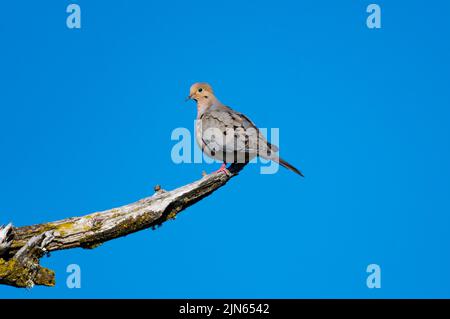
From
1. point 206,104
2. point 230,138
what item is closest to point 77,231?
point 230,138

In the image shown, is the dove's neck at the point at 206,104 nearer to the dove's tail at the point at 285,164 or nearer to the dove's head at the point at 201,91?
the dove's head at the point at 201,91

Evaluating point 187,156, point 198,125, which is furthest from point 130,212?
point 198,125

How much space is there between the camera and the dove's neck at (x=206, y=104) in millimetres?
15180

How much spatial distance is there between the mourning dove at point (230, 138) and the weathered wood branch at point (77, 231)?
906 millimetres

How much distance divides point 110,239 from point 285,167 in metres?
3.84

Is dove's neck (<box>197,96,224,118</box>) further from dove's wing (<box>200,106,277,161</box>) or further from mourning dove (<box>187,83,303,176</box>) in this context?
dove's wing (<box>200,106,277,161</box>)

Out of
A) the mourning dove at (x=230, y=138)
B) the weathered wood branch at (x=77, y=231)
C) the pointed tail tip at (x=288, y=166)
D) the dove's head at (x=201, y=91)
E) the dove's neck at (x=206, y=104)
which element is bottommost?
the weathered wood branch at (x=77, y=231)

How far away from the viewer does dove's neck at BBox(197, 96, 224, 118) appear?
49.8ft

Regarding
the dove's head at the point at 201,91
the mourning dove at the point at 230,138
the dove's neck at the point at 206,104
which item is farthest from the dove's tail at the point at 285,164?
the dove's head at the point at 201,91

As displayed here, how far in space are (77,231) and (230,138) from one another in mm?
3642

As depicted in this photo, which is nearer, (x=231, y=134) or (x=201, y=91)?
(x=231, y=134)

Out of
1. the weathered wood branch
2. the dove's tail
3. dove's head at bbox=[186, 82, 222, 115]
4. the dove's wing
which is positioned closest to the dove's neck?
dove's head at bbox=[186, 82, 222, 115]

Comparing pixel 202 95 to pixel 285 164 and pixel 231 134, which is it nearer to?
pixel 231 134

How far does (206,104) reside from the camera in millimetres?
15320
